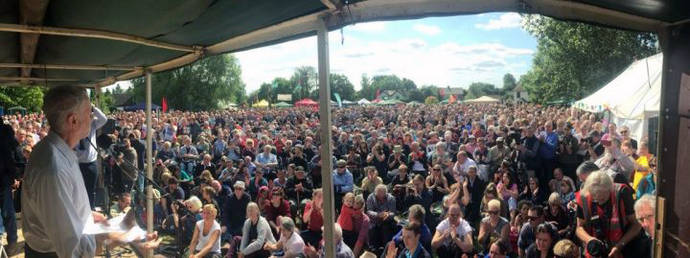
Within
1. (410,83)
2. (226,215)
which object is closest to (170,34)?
(226,215)

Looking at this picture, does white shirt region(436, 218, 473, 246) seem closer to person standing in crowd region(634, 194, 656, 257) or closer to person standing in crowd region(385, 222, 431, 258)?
person standing in crowd region(385, 222, 431, 258)

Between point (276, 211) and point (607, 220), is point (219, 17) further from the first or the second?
point (276, 211)

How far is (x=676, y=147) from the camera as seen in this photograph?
1.91 m

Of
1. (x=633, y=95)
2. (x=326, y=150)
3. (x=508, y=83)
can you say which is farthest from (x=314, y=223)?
(x=508, y=83)

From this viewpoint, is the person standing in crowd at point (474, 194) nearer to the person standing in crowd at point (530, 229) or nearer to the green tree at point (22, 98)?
the person standing in crowd at point (530, 229)

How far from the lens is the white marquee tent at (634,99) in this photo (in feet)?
30.1

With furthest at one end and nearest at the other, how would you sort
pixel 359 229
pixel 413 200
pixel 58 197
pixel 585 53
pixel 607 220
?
1. pixel 585 53
2. pixel 413 200
3. pixel 359 229
4. pixel 607 220
5. pixel 58 197

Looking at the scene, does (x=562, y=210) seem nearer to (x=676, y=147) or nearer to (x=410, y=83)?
(x=676, y=147)

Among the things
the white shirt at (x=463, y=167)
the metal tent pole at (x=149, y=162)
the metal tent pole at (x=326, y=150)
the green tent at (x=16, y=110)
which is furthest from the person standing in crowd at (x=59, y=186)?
the green tent at (x=16, y=110)

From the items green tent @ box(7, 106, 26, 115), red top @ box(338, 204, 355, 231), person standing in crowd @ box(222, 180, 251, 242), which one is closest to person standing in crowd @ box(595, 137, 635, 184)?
red top @ box(338, 204, 355, 231)

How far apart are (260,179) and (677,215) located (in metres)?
5.82

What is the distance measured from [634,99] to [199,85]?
47284mm

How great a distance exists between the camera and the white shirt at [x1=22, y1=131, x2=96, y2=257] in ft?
4.53

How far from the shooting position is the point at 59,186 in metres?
1.39
